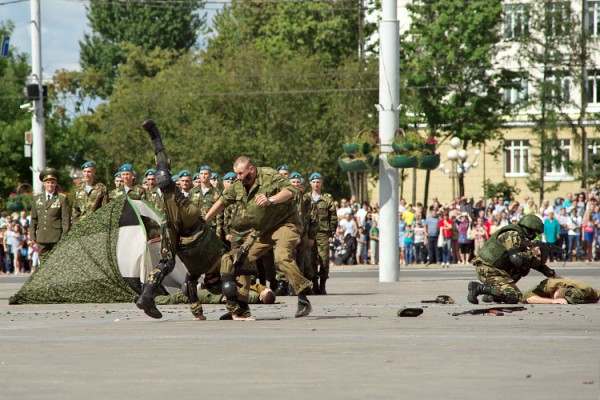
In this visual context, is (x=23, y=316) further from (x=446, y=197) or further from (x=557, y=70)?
(x=446, y=197)

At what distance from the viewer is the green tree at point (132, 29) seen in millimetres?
89812

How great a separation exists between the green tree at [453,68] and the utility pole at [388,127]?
29426 mm

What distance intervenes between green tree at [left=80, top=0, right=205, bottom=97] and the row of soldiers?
224ft

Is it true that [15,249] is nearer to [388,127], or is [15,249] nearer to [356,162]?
[356,162]

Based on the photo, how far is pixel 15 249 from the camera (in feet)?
110

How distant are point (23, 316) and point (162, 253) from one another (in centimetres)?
250

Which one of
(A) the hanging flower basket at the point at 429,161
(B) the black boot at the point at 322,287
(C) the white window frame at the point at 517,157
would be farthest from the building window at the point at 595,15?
(B) the black boot at the point at 322,287

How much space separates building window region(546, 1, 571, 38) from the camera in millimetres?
51750

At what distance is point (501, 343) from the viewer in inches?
428

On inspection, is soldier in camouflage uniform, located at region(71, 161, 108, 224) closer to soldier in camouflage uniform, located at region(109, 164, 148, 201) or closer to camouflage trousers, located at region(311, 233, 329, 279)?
soldier in camouflage uniform, located at region(109, 164, 148, 201)

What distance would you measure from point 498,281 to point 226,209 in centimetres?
485

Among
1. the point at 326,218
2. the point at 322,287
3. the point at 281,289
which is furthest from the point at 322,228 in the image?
the point at 281,289

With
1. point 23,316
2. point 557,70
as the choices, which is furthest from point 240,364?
point 557,70

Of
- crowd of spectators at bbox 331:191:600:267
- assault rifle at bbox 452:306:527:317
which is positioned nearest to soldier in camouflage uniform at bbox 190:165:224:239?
assault rifle at bbox 452:306:527:317
